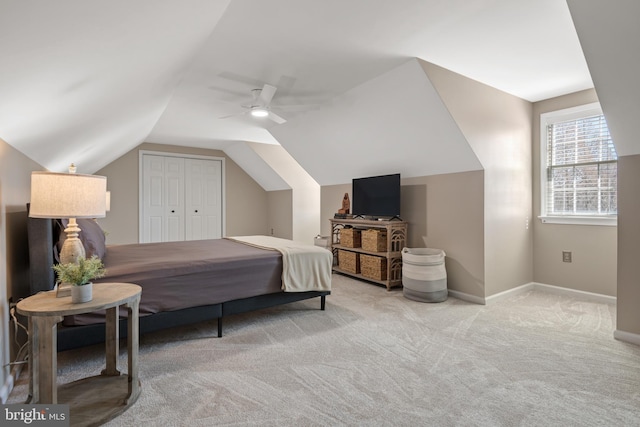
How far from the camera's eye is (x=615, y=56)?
2.05 m

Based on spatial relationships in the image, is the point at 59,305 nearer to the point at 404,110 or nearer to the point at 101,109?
the point at 101,109

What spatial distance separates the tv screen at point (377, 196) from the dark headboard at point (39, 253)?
345 cm

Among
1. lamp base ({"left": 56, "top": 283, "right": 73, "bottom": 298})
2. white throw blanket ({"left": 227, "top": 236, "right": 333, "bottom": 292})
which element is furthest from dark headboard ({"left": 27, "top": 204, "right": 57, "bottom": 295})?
white throw blanket ({"left": 227, "top": 236, "right": 333, "bottom": 292})

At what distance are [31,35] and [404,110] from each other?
3092mm

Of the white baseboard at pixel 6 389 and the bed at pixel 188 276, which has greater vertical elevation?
the bed at pixel 188 276

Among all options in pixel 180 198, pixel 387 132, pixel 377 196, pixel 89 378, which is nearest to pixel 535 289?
pixel 377 196

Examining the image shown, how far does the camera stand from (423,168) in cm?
408

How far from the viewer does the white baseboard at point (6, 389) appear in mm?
1684

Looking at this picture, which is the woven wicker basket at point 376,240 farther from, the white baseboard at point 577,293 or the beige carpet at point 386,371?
the white baseboard at point 577,293

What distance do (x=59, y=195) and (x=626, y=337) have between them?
3985 millimetres

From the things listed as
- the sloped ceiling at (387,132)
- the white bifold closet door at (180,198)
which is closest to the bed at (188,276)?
the sloped ceiling at (387,132)

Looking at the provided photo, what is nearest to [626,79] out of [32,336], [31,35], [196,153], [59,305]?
[31,35]

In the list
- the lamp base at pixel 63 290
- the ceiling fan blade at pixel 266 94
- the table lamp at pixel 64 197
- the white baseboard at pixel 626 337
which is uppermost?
the ceiling fan blade at pixel 266 94

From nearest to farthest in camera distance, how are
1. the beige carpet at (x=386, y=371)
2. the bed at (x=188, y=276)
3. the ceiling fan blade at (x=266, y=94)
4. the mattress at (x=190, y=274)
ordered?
the beige carpet at (x=386, y=371)
the bed at (x=188, y=276)
the mattress at (x=190, y=274)
the ceiling fan blade at (x=266, y=94)
